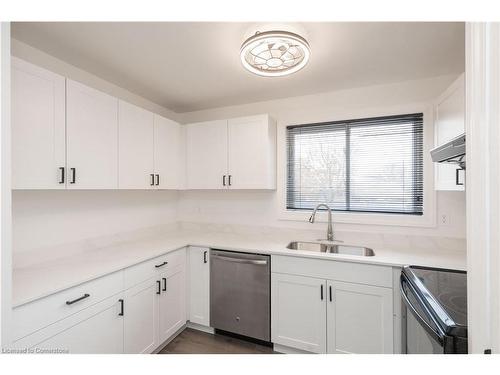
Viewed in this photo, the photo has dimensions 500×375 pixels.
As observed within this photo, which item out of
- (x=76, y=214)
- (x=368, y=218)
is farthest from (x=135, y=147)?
(x=368, y=218)

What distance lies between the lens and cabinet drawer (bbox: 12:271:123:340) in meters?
1.15

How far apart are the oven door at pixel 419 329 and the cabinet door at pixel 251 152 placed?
1.45 m

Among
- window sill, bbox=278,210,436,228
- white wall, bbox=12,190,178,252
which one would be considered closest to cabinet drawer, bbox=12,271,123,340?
white wall, bbox=12,190,178,252

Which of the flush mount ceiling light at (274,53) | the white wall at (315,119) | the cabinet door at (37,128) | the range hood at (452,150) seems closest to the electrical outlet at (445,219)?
the white wall at (315,119)

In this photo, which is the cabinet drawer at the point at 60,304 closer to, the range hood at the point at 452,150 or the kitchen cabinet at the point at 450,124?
the range hood at the point at 452,150

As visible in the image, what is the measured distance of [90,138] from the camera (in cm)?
175

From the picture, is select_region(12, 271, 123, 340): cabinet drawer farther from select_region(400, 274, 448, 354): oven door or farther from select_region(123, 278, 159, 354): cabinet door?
select_region(400, 274, 448, 354): oven door

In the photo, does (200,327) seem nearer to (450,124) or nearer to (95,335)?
(95,335)

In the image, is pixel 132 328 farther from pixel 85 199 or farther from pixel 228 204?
pixel 228 204

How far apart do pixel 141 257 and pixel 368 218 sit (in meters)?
2.06

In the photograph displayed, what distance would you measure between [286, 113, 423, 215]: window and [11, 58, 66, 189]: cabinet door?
201cm

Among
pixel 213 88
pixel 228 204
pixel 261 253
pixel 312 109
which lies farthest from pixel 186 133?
pixel 261 253

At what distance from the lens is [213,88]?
236cm

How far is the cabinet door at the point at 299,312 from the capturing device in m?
1.91
